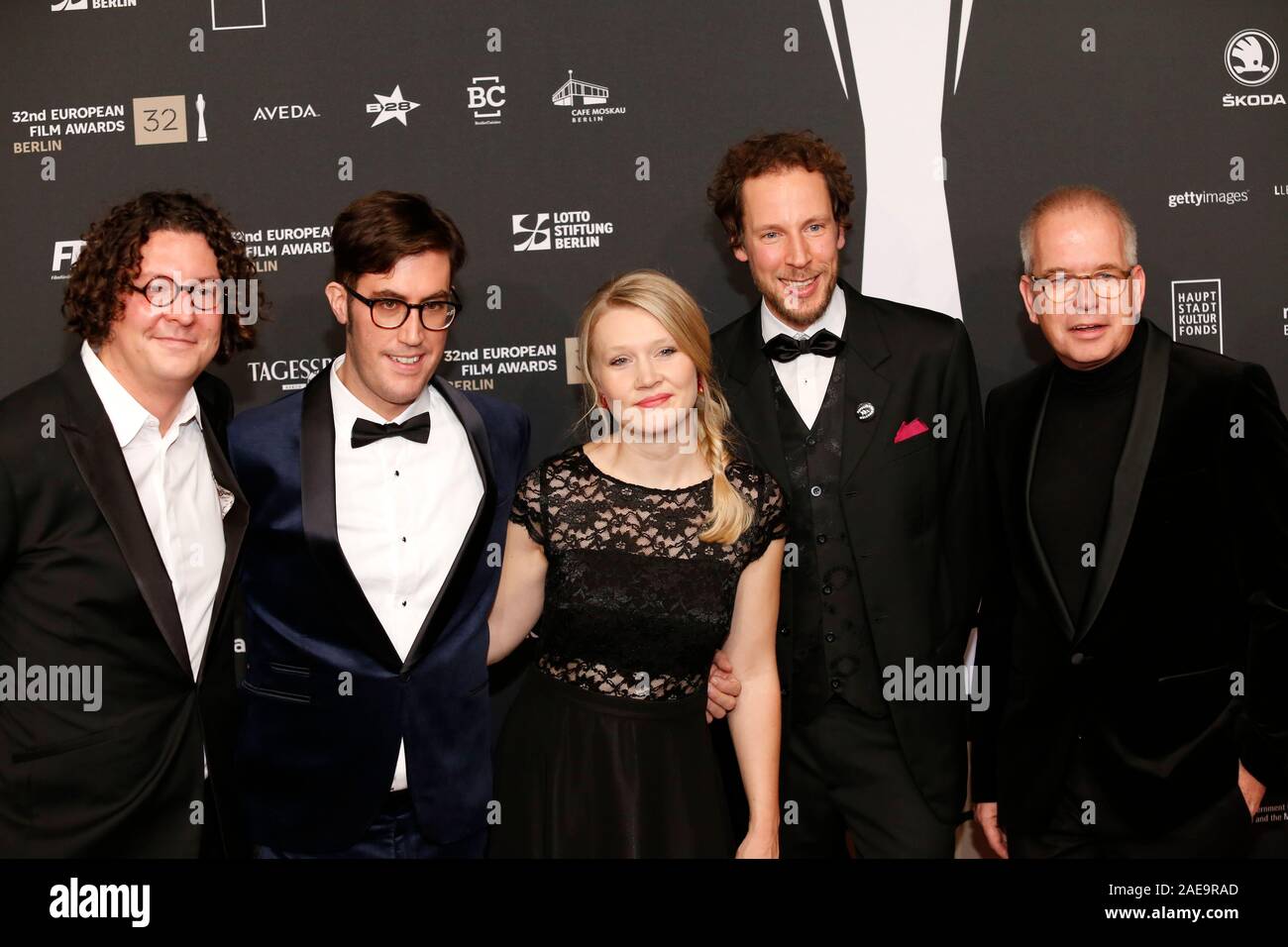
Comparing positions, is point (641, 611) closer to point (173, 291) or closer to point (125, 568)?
point (125, 568)

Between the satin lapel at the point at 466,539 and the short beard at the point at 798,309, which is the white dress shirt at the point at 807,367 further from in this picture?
the satin lapel at the point at 466,539

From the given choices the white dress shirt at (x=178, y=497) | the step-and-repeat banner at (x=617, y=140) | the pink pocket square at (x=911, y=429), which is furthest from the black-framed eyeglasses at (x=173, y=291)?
the pink pocket square at (x=911, y=429)

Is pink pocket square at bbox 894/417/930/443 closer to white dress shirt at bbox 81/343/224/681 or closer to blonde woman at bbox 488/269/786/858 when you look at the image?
blonde woman at bbox 488/269/786/858

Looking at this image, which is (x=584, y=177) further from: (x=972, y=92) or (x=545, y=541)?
(x=545, y=541)

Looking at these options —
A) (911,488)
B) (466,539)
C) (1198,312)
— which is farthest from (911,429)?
(1198,312)

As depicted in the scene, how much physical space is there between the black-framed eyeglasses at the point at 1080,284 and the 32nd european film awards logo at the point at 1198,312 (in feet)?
3.47

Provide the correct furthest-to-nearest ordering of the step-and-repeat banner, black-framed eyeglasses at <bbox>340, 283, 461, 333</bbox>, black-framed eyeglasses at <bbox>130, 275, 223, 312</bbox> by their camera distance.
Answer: the step-and-repeat banner → black-framed eyeglasses at <bbox>340, 283, 461, 333</bbox> → black-framed eyeglasses at <bbox>130, 275, 223, 312</bbox>

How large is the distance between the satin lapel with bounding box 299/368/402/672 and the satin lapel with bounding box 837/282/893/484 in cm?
125

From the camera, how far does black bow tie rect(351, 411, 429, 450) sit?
2.92 metres

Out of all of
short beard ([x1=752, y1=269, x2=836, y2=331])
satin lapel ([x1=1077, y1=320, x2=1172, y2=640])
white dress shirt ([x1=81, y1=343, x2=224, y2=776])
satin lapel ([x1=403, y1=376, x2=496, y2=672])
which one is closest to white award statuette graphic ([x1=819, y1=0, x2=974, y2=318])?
short beard ([x1=752, y1=269, x2=836, y2=331])

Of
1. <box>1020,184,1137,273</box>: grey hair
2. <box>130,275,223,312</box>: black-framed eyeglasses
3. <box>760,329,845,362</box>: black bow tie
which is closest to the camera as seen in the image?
<box>130,275,223,312</box>: black-framed eyeglasses

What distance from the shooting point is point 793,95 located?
3.90m

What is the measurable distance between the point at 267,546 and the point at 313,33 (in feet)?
6.43

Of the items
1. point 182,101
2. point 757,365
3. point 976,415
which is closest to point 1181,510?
point 976,415
